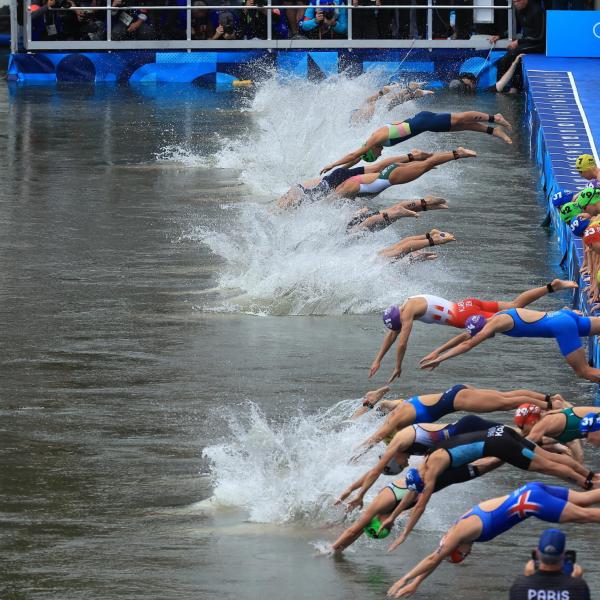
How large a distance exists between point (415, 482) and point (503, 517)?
2.88ft

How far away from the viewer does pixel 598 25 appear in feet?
102

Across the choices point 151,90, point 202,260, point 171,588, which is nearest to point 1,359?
point 202,260

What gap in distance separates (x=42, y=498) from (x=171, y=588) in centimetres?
214

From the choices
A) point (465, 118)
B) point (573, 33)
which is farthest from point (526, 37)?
point (465, 118)

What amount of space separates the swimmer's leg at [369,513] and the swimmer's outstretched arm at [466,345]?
2368 mm

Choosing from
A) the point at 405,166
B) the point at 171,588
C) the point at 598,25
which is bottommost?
the point at 171,588

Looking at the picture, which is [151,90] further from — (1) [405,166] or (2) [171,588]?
(2) [171,588]

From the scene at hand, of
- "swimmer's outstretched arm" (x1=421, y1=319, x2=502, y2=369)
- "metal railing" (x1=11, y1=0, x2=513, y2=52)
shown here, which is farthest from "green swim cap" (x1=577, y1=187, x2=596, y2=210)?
"metal railing" (x1=11, y1=0, x2=513, y2=52)

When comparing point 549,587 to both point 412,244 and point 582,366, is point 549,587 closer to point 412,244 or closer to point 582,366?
point 582,366

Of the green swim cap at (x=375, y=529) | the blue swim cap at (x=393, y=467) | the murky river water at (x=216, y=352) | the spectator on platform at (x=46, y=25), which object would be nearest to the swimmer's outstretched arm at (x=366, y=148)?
the murky river water at (x=216, y=352)

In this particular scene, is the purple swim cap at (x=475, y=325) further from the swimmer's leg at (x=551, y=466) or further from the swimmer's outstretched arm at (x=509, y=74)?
the swimmer's outstretched arm at (x=509, y=74)

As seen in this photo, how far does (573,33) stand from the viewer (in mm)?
31234

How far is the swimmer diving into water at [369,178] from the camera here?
20.2 meters

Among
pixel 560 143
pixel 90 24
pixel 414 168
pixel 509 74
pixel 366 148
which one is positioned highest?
pixel 90 24
